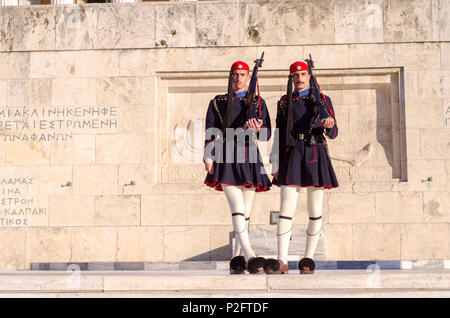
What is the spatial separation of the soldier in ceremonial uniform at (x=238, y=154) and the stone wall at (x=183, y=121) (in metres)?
4.66

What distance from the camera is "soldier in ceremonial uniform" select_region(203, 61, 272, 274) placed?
8609mm

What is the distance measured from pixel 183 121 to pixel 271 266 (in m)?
6.54

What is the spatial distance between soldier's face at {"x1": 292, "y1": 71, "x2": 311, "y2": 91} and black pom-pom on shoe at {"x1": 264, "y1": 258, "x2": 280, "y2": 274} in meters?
2.27

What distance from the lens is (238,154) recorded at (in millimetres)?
8766

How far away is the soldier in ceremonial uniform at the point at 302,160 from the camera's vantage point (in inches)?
336

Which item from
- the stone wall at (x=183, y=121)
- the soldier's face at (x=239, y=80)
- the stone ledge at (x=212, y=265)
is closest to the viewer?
the soldier's face at (x=239, y=80)

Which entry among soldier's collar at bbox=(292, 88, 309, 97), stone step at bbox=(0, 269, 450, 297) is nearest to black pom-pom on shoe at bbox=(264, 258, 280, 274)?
stone step at bbox=(0, 269, 450, 297)

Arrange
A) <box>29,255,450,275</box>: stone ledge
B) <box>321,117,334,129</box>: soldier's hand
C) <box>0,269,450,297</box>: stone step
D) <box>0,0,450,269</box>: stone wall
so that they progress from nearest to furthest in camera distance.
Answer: <box>0,269,450,297</box>: stone step
<box>321,117,334,129</box>: soldier's hand
<box>29,255,450,275</box>: stone ledge
<box>0,0,450,269</box>: stone wall

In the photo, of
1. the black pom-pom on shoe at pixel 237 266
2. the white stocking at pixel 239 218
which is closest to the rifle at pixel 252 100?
the white stocking at pixel 239 218

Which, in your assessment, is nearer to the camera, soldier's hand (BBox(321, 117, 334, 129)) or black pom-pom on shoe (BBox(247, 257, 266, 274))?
black pom-pom on shoe (BBox(247, 257, 266, 274))

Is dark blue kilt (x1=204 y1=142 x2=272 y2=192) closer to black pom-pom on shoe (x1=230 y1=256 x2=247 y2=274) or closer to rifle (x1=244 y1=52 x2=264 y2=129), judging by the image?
rifle (x1=244 y1=52 x2=264 y2=129)

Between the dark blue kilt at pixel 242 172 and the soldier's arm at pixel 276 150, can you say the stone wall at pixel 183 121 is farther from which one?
the dark blue kilt at pixel 242 172
